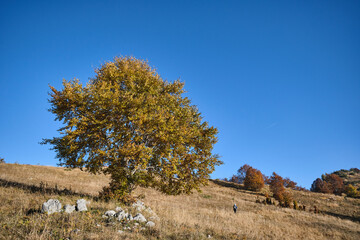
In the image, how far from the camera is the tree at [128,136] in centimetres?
1096

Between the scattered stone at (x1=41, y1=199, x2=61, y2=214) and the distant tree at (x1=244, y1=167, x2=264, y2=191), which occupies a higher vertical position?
the distant tree at (x1=244, y1=167, x2=264, y2=191)

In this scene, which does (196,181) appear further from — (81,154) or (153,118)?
(81,154)

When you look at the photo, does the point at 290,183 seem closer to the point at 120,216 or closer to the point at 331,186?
the point at 331,186

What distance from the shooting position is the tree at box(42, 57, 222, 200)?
10961mm

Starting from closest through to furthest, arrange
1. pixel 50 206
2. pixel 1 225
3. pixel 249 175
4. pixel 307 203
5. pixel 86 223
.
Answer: pixel 1 225
pixel 86 223
pixel 50 206
pixel 307 203
pixel 249 175

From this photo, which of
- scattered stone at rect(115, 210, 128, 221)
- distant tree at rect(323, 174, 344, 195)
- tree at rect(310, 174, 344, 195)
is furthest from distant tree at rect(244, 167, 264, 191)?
scattered stone at rect(115, 210, 128, 221)

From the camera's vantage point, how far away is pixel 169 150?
1162 centimetres

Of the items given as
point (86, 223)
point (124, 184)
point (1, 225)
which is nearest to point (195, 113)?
point (124, 184)

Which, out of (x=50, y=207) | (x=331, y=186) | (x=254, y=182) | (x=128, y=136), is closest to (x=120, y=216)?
(x=50, y=207)

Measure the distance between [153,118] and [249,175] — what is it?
57.5 metres

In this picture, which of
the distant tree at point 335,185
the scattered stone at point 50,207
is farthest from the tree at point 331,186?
the scattered stone at point 50,207

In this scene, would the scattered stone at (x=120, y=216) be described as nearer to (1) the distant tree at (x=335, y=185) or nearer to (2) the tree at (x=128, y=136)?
(2) the tree at (x=128, y=136)

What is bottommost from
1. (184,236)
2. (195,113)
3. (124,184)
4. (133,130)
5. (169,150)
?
(184,236)

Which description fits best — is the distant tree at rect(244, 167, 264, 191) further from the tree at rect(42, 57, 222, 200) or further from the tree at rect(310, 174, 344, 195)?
the tree at rect(42, 57, 222, 200)
